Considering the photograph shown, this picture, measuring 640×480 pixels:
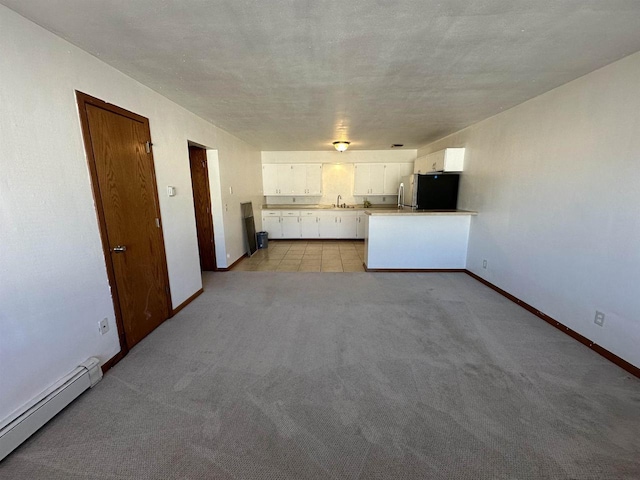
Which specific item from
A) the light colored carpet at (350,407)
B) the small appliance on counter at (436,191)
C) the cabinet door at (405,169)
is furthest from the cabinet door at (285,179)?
the light colored carpet at (350,407)

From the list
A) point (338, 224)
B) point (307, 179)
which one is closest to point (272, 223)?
point (307, 179)

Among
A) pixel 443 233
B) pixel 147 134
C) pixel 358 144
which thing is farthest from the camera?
pixel 358 144

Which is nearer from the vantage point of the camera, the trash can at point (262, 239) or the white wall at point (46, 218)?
the white wall at point (46, 218)

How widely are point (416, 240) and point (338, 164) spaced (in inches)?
137

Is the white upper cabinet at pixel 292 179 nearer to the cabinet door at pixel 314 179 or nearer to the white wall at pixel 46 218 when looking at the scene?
the cabinet door at pixel 314 179

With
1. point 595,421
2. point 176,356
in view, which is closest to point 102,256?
point 176,356

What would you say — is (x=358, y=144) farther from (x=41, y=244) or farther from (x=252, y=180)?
(x=41, y=244)

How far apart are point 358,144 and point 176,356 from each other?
520 cm

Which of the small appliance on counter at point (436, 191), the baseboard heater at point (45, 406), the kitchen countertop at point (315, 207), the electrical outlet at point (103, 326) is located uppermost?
the small appliance on counter at point (436, 191)

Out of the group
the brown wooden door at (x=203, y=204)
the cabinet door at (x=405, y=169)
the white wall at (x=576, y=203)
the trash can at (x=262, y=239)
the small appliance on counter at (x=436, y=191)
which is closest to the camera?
the white wall at (x=576, y=203)

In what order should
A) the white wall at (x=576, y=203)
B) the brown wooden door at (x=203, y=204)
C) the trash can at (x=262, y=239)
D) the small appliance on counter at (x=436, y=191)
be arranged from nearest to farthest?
1. the white wall at (x=576, y=203)
2. the brown wooden door at (x=203, y=204)
3. the small appliance on counter at (x=436, y=191)
4. the trash can at (x=262, y=239)

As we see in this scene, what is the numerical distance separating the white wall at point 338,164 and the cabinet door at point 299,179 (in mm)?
208

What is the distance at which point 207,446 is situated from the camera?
1458 mm

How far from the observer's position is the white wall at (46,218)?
4.76 ft
